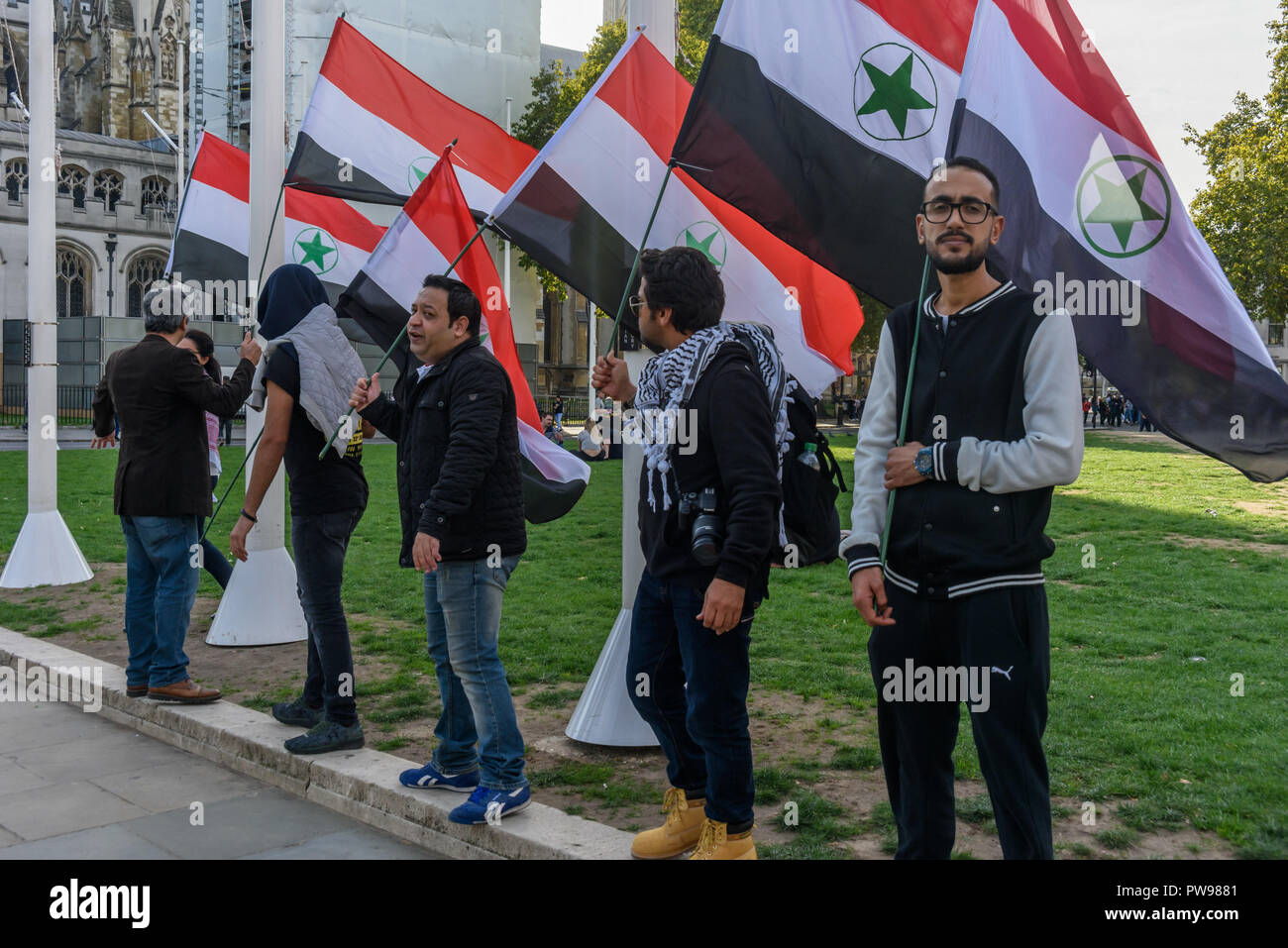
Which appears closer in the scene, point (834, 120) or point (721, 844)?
point (721, 844)

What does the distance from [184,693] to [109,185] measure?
57939 millimetres

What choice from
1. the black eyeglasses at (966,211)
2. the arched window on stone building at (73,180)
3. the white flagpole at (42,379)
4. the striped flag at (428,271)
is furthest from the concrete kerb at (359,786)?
the arched window on stone building at (73,180)

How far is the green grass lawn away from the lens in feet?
16.4

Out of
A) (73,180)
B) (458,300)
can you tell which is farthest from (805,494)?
(73,180)

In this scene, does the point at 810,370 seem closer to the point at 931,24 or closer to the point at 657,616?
the point at 931,24

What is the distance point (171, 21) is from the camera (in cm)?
6456

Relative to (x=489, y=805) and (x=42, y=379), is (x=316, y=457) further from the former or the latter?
(x=42, y=379)

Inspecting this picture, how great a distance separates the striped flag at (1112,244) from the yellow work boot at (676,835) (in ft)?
6.41

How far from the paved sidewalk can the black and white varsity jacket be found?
2353 mm

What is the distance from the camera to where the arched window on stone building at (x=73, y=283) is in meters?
52.1

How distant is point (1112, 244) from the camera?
3.92 metres

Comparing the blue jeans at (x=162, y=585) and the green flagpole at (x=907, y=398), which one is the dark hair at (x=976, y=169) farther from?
the blue jeans at (x=162, y=585)

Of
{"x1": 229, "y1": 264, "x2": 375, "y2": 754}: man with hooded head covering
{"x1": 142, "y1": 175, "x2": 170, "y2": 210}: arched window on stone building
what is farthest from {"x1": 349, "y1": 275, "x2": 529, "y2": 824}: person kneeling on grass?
{"x1": 142, "y1": 175, "x2": 170, "y2": 210}: arched window on stone building
